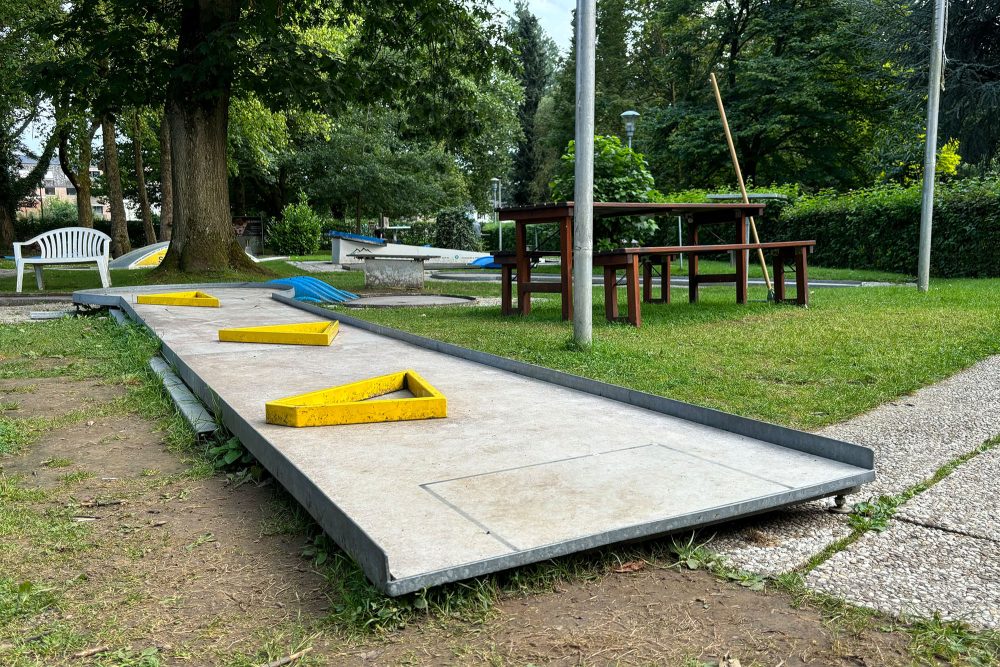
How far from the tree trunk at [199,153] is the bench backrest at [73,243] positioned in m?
1.39

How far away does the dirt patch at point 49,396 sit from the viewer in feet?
13.8

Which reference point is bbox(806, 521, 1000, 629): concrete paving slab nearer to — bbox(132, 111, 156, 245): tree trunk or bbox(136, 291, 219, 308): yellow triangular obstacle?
bbox(136, 291, 219, 308): yellow triangular obstacle

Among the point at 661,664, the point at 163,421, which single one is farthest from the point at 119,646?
the point at 163,421

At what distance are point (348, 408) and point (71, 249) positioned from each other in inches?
419

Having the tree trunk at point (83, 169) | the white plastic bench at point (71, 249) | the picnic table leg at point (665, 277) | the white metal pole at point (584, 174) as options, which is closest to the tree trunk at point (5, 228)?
the tree trunk at point (83, 169)

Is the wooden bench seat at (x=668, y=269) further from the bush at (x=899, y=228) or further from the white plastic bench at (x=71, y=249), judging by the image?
the white plastic bench at (x=71, y=249)

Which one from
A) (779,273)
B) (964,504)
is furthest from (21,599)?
(779,273)

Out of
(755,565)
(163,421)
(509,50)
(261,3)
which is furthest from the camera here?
(509,50)

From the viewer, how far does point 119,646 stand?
181 cm

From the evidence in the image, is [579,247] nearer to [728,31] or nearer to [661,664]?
[661,664]

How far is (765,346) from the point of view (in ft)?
19.3

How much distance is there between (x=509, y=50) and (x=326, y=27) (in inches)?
326

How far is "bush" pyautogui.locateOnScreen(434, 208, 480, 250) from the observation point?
3192 cm

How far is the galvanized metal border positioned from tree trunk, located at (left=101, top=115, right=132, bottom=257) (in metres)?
18.6
